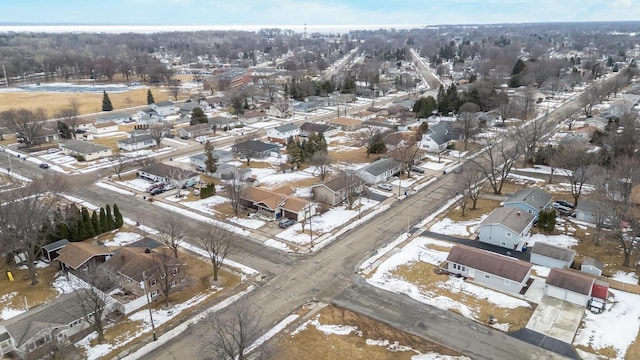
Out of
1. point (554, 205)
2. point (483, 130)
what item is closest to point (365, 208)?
point (554, 205)

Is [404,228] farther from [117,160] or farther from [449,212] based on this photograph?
[117,160]

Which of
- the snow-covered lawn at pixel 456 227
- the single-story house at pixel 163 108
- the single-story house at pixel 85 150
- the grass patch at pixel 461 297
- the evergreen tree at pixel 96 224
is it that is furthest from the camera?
the single-story house at pixel 163 108

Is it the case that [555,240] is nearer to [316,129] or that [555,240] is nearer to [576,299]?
[576,299]

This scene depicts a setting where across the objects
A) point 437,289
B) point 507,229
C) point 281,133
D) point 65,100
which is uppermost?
point 65,100

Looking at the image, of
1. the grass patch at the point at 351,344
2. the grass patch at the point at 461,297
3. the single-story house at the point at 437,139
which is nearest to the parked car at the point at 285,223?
the grass patch at the point at 461,297

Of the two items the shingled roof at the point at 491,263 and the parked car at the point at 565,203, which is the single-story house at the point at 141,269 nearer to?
the shingled roof at the point at 491,263

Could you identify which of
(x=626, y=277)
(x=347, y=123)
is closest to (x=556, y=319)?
(x=626, y=277)
